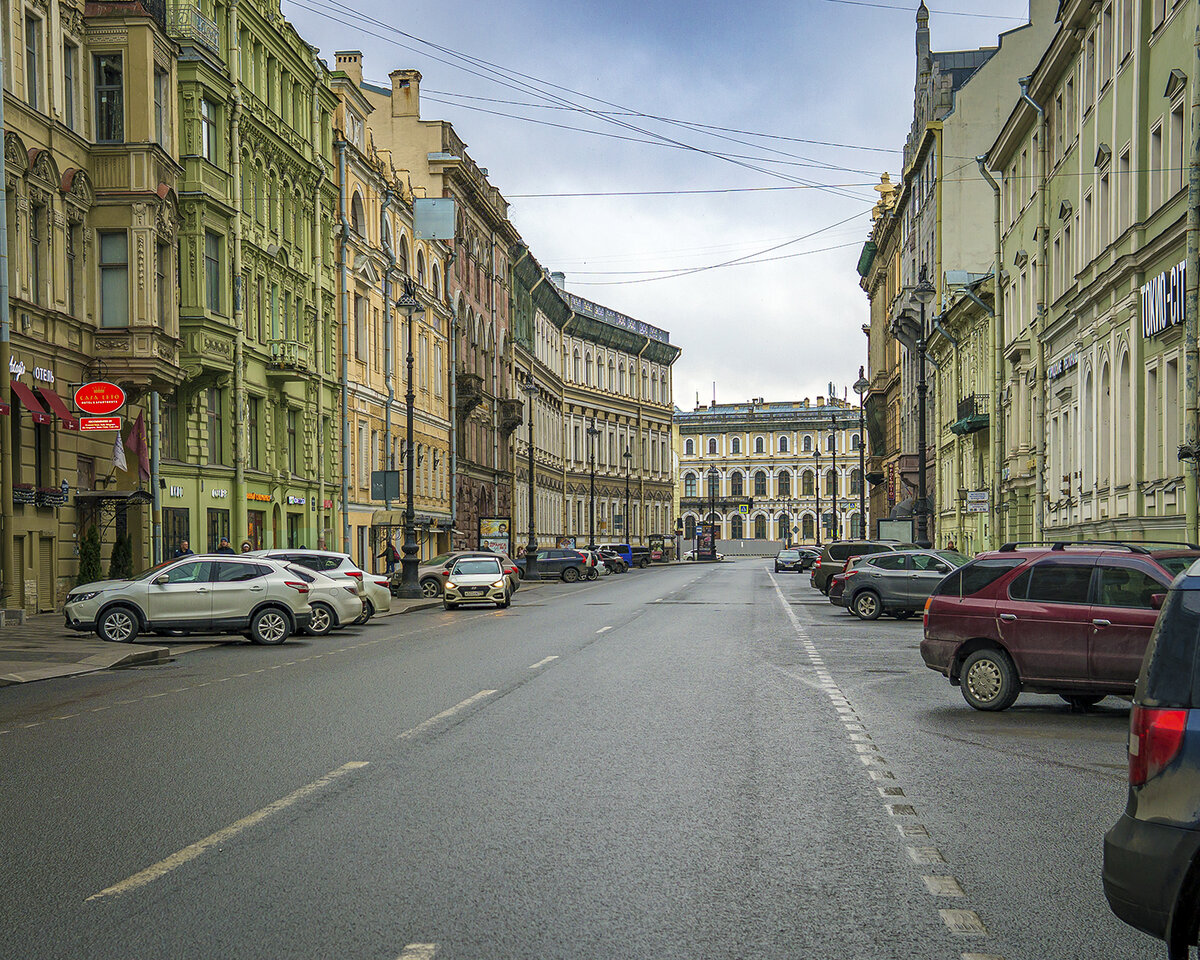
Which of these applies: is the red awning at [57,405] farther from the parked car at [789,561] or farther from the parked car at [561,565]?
the parked car at [789,561]

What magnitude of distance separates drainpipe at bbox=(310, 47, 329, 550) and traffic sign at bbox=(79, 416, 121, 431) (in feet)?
58.1

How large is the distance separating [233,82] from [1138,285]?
2432 centimetres

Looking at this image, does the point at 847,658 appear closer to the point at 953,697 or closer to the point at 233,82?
the point at 953,697

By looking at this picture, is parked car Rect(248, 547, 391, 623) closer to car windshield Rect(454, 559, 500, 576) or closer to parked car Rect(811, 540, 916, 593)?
car windshield Rect(454, 559, 500, 576)

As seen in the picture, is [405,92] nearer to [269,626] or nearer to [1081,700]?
[269,626]

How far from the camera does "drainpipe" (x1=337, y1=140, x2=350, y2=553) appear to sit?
4997 cm

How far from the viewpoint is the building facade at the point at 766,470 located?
17238 centimetres

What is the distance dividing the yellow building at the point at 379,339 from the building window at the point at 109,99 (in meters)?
13.8

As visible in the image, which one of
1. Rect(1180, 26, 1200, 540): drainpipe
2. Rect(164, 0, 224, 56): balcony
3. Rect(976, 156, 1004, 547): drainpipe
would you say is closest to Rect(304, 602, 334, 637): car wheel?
Rect(1180, 26, 1200, 540): drainpipe

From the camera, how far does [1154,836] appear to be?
4910 mm

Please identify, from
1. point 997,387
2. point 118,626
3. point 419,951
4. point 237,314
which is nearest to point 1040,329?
point 997,387

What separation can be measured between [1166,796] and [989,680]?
9315mm

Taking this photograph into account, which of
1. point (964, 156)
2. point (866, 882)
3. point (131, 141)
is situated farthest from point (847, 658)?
point (964, 156)

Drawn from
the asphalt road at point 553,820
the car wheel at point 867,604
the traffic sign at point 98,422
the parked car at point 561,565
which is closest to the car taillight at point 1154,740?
the asphalt road at point 553,820
